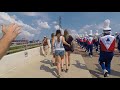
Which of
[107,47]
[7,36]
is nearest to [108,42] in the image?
[107,47]

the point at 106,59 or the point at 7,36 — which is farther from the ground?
the point at 7,36

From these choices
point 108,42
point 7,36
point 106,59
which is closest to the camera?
point 7,36

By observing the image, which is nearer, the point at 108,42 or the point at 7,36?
the point at 7,36

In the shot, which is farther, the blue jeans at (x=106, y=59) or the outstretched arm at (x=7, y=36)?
the blue jeans at (x=106, y=59)

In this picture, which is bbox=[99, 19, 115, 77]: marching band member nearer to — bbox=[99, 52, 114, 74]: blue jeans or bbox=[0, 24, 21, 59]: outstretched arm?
bbox=[99, 52, 114, 74]: blue jeans

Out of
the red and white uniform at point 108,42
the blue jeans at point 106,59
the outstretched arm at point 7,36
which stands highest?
the outstretched arm at point 7,36

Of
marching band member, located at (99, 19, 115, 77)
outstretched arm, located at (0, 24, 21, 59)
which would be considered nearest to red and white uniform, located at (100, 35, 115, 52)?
marching band member, located at (99, 19, 115, 77)

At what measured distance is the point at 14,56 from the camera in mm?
10875

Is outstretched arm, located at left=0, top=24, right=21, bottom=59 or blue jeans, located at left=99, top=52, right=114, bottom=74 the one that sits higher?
outstretched arm, located at left=0, top=24, right=21, bottom=59

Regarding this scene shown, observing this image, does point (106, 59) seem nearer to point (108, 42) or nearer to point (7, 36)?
point (108, 42)

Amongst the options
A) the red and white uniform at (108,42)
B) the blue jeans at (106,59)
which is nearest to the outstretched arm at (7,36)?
the red and white uniform at (108,42)

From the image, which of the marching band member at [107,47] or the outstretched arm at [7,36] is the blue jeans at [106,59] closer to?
the marching band member at [107,47]
